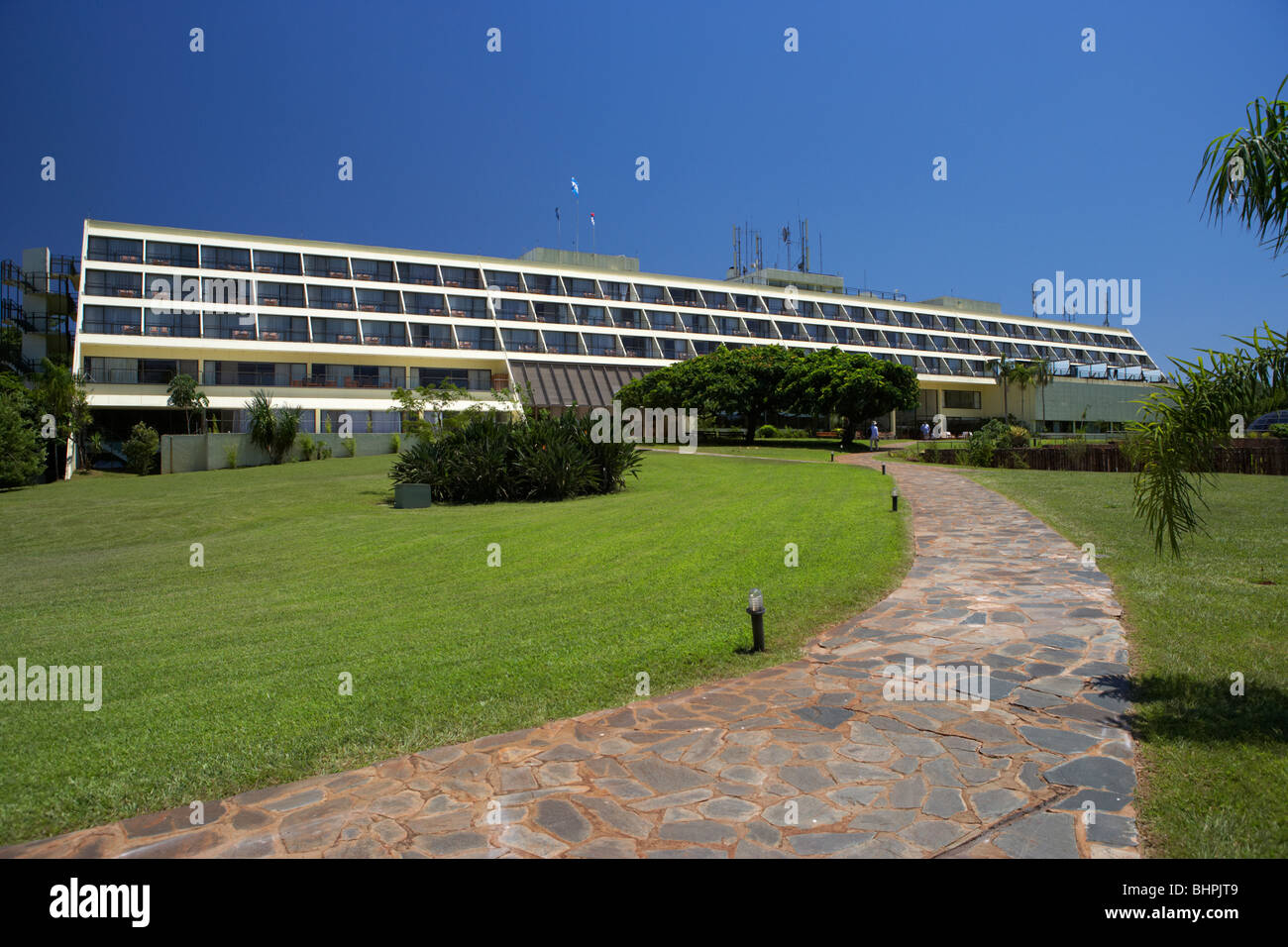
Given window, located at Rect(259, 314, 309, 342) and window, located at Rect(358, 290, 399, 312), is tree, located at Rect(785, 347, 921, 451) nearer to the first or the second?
window, located at Rect(358, 290, 399, 312)

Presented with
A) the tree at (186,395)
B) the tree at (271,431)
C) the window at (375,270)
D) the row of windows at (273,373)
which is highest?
the window at (375,270)

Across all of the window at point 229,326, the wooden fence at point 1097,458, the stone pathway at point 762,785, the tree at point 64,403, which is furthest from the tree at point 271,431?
the stone pathway at point 762,785

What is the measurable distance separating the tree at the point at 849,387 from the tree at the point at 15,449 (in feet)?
127

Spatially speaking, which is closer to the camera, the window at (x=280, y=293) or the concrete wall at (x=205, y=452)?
the concrete wall at (x=205, y=452)

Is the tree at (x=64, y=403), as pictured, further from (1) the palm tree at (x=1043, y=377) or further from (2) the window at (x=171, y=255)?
(1) the palm tree at (x=1043, y=377)

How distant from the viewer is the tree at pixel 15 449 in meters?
30.8

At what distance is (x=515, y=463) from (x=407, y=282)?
4245 centimetres

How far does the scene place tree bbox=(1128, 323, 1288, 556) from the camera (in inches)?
185

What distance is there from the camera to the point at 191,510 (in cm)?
2216

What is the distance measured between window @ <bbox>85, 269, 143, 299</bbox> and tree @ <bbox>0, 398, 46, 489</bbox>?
1860 cm

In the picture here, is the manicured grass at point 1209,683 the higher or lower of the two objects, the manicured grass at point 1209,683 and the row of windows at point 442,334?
the lower

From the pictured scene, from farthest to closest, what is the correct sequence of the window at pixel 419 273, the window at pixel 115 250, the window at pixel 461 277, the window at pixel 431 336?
the window at pixel 461 277 → the window at pixel 419 273 → the window at pixel 431 336 → the window at pixel 115 250
